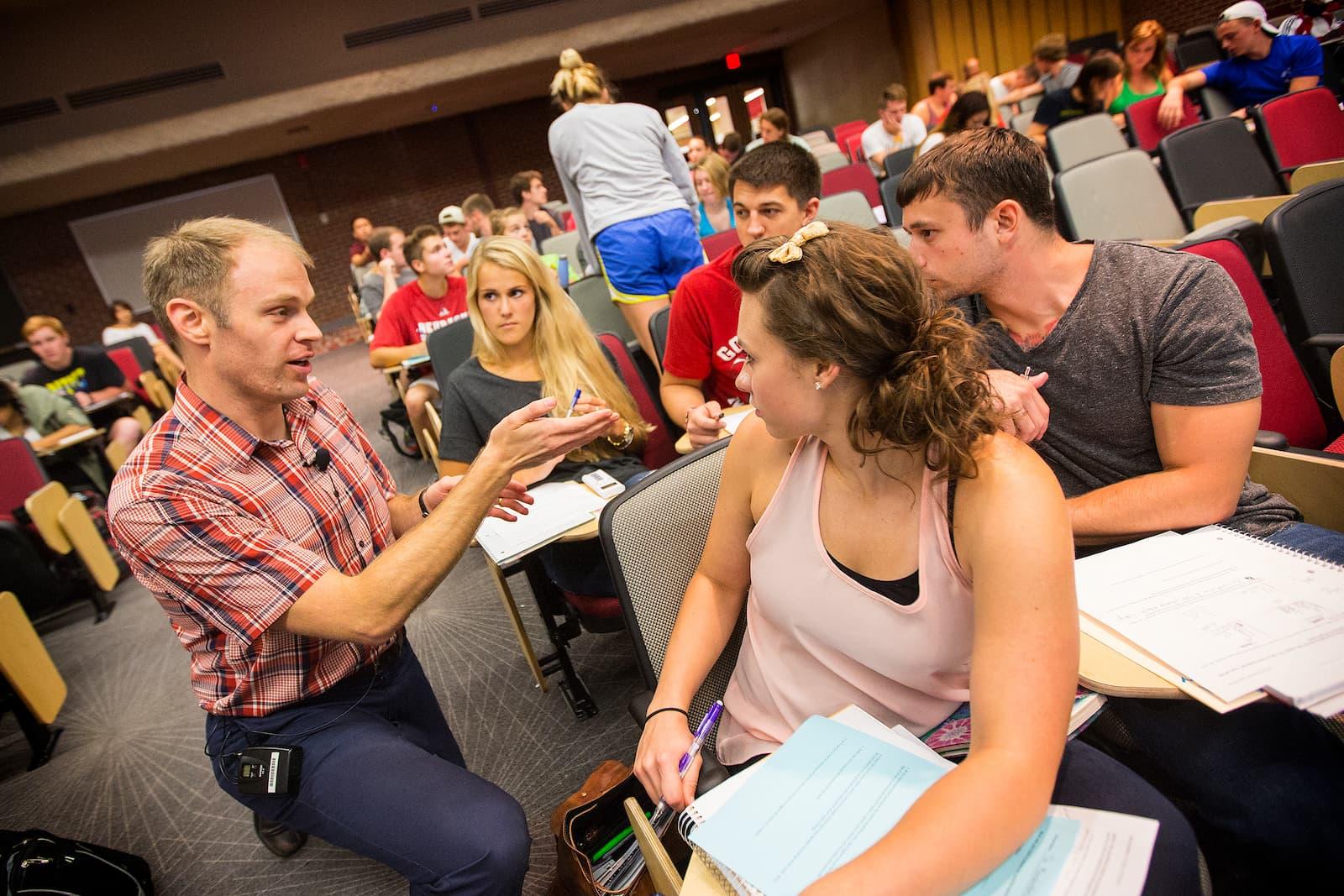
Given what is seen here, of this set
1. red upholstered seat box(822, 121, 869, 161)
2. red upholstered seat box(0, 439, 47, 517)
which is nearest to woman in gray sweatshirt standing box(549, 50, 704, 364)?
red upholstered seat box(0, 439, 47, 517)

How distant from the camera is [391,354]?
160 inches

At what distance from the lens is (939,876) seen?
76 cm

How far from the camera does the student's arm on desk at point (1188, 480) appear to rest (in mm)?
1280

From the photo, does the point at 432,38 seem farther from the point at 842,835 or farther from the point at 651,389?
the point at 842,835

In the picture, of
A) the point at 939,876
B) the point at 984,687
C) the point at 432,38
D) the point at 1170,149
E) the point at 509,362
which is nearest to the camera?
the point at 939,876

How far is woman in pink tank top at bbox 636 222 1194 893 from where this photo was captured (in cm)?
82

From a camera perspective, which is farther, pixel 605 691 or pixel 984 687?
pixel 605 691

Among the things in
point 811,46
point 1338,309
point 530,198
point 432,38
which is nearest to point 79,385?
point 530,198

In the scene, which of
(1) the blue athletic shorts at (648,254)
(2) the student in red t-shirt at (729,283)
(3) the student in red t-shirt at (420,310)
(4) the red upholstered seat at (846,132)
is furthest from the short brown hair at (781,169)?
(4) the red upholstered seat at (846,132)

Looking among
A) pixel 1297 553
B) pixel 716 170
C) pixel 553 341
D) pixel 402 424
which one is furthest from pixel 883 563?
pixel 402 424

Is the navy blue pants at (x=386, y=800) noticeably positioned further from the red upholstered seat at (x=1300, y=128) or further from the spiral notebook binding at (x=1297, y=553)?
the red upholstered seat at (x=1300, y=128)

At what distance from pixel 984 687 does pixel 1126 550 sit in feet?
1.57

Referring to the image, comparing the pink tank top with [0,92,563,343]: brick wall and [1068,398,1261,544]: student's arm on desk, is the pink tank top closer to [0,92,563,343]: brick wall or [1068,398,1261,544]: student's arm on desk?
[1068,398,1261,544]: student's arm on desk

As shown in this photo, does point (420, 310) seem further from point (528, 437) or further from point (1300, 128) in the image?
point (1300, 128)
